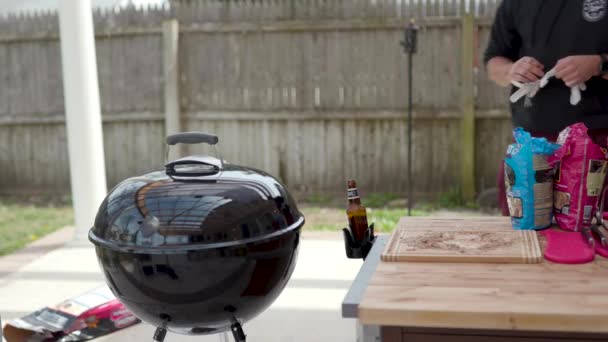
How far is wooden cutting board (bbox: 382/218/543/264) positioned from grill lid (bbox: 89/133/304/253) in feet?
1.02

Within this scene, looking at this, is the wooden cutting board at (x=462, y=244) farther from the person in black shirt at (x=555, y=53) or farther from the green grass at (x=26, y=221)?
the green grass at (x=26, y=221)

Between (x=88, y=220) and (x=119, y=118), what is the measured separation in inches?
82.0

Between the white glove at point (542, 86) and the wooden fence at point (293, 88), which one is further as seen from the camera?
the wooden fence at point (293, 88)

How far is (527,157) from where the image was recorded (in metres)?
1.64

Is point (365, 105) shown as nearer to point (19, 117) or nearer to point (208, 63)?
point (208, 63)

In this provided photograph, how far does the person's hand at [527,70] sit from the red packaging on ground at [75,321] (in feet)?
5.86

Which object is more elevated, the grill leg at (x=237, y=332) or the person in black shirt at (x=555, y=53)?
the person in black shirt at (x=555, y=53)

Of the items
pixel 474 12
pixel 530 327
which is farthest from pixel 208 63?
pixel 530 327

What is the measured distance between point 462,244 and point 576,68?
0.71 meters

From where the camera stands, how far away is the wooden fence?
5.64 m

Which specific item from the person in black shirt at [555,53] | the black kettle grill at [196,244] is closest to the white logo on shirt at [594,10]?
the person in black shirt at [555,53]

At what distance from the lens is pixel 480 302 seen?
1228mm

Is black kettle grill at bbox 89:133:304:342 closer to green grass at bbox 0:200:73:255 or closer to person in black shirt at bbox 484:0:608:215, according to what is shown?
person in black shirt at bbox 484:0:608:215

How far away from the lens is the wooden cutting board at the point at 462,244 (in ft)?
4.91
